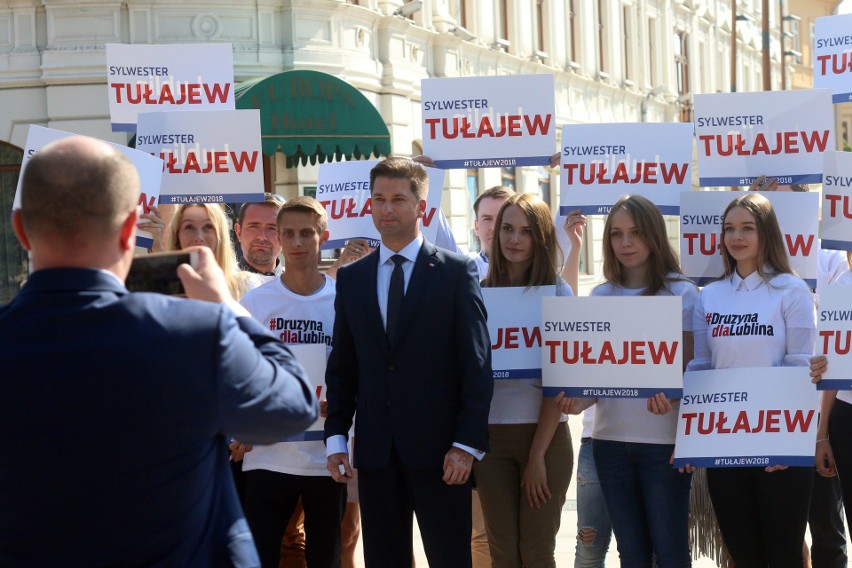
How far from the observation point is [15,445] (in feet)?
8.31

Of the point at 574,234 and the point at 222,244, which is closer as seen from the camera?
the point at 222,244

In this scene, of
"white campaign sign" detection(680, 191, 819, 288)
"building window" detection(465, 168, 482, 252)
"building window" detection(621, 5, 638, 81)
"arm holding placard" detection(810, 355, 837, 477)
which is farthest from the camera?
"building window" detection(621, 5, 638, 81)

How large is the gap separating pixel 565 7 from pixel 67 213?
2660 centimetres

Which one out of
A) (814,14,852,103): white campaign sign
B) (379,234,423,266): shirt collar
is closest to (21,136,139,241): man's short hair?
(379,234,423,266): shirt collar

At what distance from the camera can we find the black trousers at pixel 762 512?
5.10 metres

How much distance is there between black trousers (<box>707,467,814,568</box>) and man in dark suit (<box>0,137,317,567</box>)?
10.0ft

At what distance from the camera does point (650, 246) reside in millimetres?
5426

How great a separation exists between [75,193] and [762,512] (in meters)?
3.47

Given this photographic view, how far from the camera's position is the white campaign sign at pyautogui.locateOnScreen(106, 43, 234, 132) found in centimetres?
719

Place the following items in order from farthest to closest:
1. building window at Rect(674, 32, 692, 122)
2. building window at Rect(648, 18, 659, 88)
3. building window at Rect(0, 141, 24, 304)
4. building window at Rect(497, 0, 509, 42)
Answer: building window at Rect(674, 32, 692, 122) → building window at Rect(648, 18, 659, 88) → building window at Rect(497, 0, 509, 42) → building window at Rect(0, 141, 24, 304)

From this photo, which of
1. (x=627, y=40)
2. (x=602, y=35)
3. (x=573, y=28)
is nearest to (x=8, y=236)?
(x=573, y=28)

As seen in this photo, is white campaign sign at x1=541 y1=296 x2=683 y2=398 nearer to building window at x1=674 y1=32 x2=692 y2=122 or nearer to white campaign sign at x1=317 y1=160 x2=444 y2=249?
white campaign sign at x1=317 y1=160 x2=444 y2=249

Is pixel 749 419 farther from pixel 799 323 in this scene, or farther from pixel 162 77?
pixel 162 77

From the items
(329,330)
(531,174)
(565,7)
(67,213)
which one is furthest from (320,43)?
(67,213)
